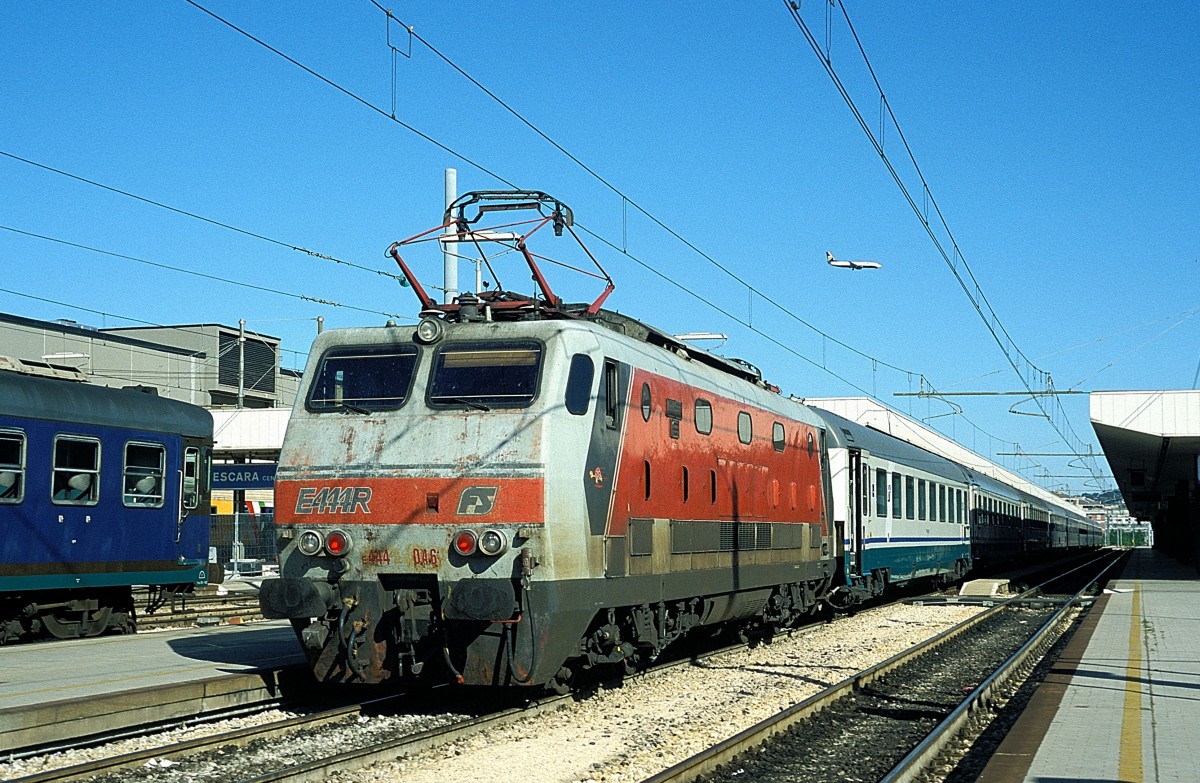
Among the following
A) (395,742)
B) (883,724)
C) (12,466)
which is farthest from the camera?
(12,466)

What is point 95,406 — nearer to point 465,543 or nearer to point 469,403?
point 469,403

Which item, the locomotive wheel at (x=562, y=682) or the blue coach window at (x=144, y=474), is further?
the blue coach window at (x=144, y=474)

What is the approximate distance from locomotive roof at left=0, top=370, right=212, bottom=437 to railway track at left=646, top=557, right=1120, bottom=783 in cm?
1053

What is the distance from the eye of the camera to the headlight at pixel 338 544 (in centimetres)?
1152

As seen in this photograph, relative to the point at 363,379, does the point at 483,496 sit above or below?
below

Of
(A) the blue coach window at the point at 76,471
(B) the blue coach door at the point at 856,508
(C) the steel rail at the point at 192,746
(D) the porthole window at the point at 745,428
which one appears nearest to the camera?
(C) the steel rail at the point at 192,746

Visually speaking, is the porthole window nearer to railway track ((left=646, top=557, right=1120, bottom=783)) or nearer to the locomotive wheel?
railway track ((left=646, top=557, right=1120, bottom=783))

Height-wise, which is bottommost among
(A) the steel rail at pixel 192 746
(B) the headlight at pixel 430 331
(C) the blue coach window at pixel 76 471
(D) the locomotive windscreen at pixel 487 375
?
(A) the steel rail at pixel 192 746

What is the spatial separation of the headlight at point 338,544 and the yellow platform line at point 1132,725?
21.7 feet

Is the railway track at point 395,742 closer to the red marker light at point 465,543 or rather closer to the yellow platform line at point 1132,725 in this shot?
the red marker light at point 465,543

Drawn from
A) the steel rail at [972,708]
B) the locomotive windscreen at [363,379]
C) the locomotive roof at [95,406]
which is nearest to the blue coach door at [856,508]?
the steel rail at [972,708]

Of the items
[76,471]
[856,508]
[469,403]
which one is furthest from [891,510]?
[469,403]

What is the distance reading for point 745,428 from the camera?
1630 centimetres

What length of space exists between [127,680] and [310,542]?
250 cm
